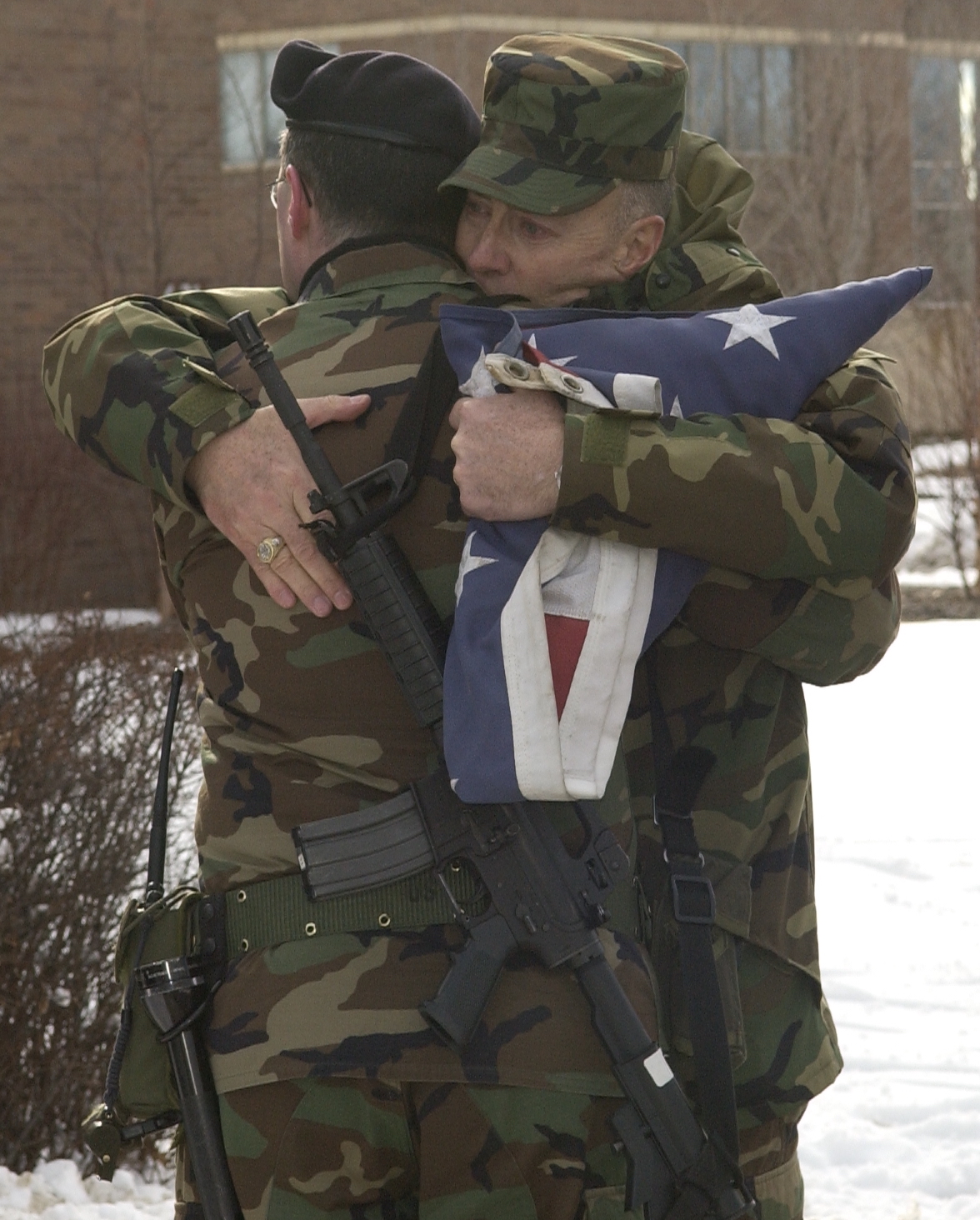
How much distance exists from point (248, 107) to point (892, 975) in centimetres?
1530

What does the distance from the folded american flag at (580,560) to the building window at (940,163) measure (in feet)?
70.7

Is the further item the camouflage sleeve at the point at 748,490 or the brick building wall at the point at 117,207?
the brick building wall at the point at 117,207

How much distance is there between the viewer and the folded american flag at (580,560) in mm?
1787

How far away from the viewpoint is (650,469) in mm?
1848

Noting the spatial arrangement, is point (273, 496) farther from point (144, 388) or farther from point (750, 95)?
point (750, 95)

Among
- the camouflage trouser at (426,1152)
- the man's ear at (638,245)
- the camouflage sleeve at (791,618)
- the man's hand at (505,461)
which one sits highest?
the man's ear at (638,245)

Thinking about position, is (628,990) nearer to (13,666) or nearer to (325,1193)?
(325,1193)

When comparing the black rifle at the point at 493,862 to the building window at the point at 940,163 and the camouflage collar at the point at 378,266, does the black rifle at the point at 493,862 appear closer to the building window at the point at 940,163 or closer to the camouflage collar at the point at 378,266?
the camouflage collar at the point at 378,266

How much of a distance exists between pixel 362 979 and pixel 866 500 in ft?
2.64

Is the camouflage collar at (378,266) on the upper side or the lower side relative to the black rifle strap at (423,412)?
upper

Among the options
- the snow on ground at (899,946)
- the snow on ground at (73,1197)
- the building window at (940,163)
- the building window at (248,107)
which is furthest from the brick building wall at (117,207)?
the snow on ground at (73,1197)

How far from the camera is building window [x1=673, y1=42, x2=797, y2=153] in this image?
21500 mm

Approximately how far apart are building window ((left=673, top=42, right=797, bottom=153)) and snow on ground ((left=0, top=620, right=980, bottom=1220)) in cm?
1375

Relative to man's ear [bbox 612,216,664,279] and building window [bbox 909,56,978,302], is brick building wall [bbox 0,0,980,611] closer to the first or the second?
building window [bbox 909,56,978,302]
